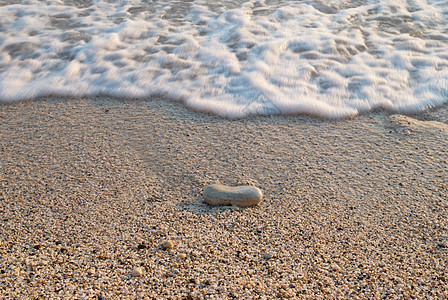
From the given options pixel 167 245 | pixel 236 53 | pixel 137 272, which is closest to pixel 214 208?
pixel 167 245

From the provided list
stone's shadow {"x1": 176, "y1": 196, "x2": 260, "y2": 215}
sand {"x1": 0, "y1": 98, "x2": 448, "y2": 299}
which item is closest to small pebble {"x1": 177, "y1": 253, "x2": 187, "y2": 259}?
sand {"x1": 0, "y1": 98, "x2": 448, "y2": 299}

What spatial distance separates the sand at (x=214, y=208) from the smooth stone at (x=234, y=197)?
4 centimetres

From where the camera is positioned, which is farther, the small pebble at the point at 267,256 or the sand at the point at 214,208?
the small pebble at the point at 267,256

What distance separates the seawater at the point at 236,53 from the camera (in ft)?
9.37

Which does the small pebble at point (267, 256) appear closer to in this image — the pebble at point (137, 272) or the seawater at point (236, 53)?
the pebble at point (137, 272)

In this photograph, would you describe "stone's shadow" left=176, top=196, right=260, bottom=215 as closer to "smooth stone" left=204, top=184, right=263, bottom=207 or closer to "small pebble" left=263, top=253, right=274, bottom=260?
"smooth stone" left=204, top=184, right=263, bottom=207

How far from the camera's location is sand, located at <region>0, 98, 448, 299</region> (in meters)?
1.52

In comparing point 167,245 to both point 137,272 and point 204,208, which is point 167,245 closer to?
point 137,272

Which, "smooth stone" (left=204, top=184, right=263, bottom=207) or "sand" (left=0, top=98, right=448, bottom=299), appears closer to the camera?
"sand" (left=0, top=98, right=448, bottom=299)

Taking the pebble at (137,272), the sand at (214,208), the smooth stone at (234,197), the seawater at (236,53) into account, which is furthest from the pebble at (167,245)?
the seawater at (236,53)

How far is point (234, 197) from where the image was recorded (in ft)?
6.28

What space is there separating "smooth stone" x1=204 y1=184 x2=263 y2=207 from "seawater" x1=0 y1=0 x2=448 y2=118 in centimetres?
82

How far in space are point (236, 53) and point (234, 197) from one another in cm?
175

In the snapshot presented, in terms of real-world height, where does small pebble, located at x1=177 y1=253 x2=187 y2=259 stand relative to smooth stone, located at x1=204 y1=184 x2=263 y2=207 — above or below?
below
